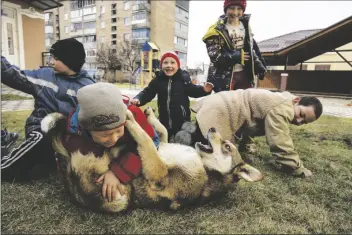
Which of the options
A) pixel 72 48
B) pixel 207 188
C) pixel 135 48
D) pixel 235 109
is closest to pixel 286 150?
pixel 235 109

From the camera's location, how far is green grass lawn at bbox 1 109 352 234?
1.11m

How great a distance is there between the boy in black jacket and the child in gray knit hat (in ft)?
3.92

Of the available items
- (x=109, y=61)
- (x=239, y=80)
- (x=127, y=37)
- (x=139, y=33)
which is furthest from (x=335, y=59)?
(x=109, y=61)

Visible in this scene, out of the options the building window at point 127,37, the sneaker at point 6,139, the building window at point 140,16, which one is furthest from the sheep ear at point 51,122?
the building window at point 127,37

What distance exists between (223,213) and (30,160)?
46.3 inches

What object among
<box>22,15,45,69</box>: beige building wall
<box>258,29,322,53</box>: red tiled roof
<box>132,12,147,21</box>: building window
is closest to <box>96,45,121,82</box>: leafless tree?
<box>132,12,147,21</box>: building window

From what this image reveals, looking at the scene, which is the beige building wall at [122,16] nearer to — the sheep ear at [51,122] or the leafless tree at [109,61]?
the leafless tree at [109,61]

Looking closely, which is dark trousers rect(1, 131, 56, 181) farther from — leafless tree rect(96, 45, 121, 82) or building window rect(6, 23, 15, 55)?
leafless tree rect(96, 45, 121, 82)

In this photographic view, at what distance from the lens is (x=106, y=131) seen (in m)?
1.07

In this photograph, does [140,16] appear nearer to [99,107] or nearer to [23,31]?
[23,31]

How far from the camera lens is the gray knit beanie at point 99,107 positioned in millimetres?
→ 1000

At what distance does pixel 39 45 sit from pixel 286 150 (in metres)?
2.86

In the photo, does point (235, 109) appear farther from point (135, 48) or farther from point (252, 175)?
point (135, 48)

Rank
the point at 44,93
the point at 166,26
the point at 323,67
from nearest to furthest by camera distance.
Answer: the point at 44,93 → the point at 323,67 → the point at 166,26
